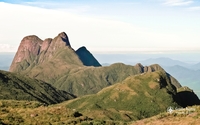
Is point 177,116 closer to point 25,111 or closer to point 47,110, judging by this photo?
point 47,110

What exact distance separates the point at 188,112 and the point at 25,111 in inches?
1770

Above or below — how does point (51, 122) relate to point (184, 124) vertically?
below

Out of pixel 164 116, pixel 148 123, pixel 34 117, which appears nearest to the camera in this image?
pixel 148 123

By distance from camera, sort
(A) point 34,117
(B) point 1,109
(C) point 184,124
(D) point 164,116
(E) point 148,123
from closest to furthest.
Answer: (C) point 184,124
(E) point 148,123
(D) point 164,116
(A) point 34,117
(B) point 1,109

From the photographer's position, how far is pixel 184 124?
182ft

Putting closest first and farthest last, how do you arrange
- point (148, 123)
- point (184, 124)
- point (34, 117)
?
point (184, 124) < point (148, 123) < point (34, 117)

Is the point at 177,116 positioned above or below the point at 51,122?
above

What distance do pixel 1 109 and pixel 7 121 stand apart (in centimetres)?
1241

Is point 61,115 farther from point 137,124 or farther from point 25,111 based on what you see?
point 137,124

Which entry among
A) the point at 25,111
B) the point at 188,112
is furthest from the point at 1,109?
the point at 188,112

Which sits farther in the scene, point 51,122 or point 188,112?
point 51,122

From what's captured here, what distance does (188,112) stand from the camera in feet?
214

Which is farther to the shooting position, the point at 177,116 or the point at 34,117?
the point at 34,117

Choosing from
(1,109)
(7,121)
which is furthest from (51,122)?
(1,109)
